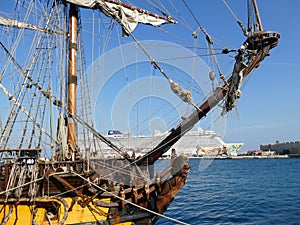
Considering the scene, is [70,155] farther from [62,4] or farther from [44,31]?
[62,4]

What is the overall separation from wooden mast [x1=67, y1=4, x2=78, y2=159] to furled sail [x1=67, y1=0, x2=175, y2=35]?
2.57 ft

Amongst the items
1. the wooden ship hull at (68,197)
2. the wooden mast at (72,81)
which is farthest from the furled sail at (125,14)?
the wooden ship hull at (68,197)

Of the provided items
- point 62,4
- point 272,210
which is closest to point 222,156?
point 272,210

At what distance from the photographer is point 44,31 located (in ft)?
41.8

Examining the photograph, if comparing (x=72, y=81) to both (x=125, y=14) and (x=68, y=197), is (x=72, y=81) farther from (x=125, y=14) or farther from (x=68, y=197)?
(x=68, y=197)

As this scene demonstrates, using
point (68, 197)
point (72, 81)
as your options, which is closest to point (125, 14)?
point (72, 81)

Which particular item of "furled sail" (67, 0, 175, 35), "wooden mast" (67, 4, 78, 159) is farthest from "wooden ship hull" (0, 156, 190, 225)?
"furled sail" (67, 0, 175, 35)

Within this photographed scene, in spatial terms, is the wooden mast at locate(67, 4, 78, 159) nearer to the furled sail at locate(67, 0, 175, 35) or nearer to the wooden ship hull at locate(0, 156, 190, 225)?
the furled sail at locate(67, 0, 175, 35)

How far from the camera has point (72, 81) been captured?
37.8 ft

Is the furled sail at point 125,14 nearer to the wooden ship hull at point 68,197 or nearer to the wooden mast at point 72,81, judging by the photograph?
the wooden mast at point 72,81

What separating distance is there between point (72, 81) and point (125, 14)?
443 centimetres

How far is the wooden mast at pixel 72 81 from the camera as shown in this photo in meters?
10.7

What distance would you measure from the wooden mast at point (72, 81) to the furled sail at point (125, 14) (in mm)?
782

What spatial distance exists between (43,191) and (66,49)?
22.6 feet
